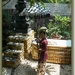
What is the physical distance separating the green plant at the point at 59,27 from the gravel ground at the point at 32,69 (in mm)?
175

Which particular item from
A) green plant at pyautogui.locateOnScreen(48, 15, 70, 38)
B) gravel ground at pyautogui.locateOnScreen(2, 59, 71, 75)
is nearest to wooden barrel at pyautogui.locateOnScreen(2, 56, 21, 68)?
gravel ground at pyautogui.locateOnScreen(2, 59, 71, 75)

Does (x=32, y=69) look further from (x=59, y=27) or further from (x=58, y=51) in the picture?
(x=59, y=27)

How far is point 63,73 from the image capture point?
0.98 m

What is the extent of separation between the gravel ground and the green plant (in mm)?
175

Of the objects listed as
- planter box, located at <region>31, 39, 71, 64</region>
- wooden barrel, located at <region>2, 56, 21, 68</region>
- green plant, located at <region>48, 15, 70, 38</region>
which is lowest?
wooden barrel, located at <region>2, 56, 21, 68</region>

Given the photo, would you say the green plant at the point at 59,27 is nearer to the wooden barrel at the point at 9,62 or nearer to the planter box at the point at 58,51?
the planter box at the point at 58,51

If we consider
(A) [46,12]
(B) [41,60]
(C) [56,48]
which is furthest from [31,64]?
(A) [46,12]

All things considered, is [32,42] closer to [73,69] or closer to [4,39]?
[4,39]

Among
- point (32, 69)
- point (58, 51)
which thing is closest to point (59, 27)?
point (58, 51)

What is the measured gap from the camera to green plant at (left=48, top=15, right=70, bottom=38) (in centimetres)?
98

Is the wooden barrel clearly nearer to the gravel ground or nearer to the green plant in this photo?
the gravel ground

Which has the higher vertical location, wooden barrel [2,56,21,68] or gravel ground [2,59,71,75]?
wooden barrel [2,56,21,68]

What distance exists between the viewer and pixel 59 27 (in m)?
0.99

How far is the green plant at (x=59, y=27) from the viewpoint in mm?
983
